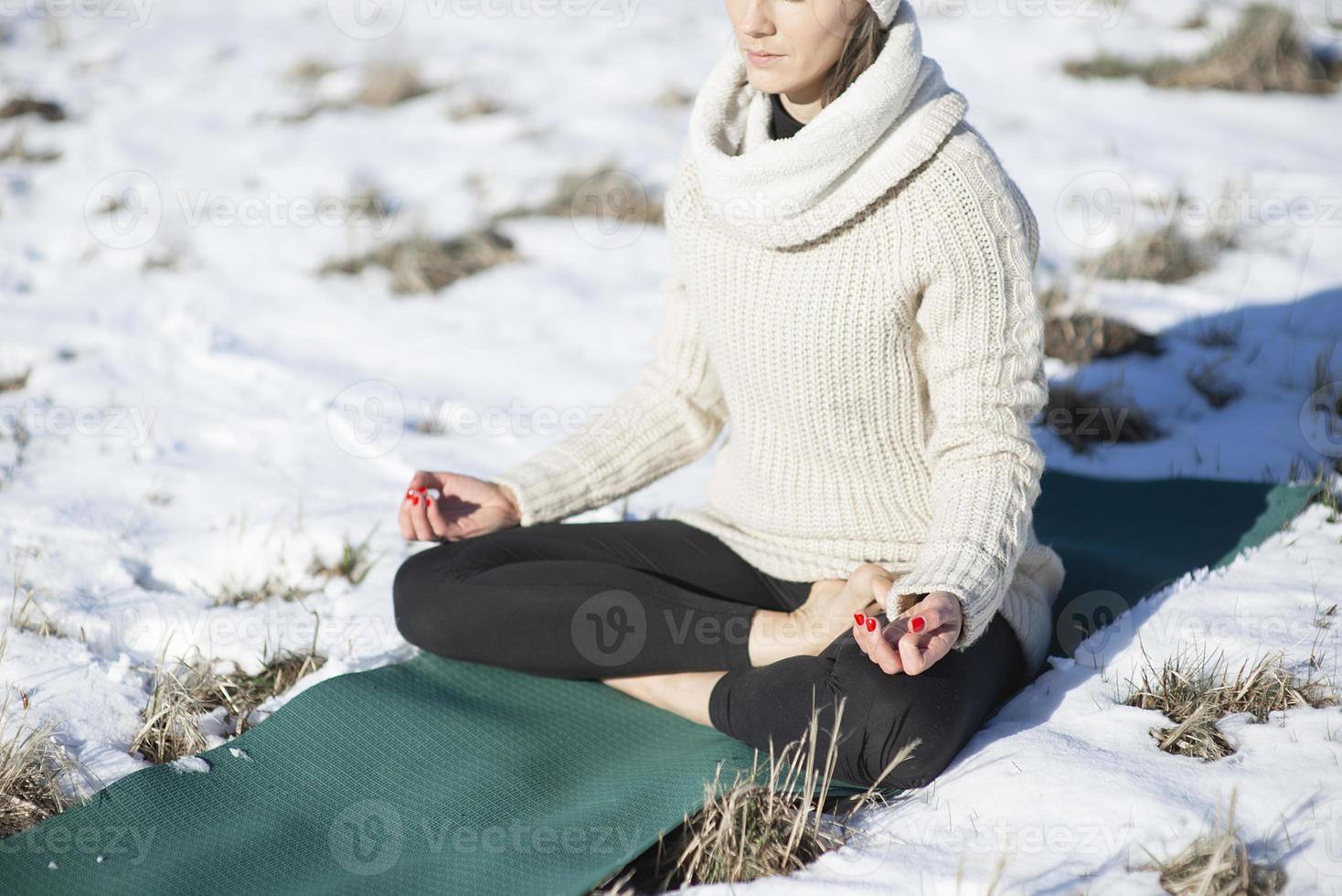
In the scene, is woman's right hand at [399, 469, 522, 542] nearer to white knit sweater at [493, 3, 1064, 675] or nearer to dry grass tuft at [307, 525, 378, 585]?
white knit sweater at [493, 3, 1064, 675]

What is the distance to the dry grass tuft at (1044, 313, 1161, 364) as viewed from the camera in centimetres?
362

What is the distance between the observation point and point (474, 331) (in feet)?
13.5

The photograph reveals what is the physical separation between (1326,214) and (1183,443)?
1.47 m

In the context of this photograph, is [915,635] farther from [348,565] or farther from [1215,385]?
[1215,385]

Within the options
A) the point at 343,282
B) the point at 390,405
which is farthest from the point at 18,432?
the point at 343,282

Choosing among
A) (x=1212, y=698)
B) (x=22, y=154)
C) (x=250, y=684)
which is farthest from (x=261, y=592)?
(x=22, y=154)

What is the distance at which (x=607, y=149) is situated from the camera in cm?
523

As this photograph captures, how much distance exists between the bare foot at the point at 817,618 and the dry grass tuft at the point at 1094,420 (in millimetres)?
1479

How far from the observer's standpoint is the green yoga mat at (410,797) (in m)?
1.78

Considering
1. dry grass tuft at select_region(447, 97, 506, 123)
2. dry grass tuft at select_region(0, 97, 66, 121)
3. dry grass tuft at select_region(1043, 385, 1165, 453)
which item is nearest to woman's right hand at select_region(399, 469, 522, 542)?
dry grass tuft at select_region(1043, 385, 1165, 453)

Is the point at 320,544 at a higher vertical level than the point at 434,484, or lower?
lower

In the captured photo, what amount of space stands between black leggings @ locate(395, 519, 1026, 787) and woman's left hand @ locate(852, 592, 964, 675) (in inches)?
4.8

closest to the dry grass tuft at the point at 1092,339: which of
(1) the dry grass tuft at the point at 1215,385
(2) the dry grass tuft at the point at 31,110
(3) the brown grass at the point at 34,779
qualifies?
(1) the dry grass tuft at the point at 1215,385

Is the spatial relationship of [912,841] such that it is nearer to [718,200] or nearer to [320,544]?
[718,200]
